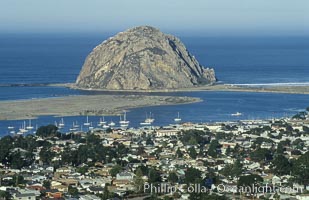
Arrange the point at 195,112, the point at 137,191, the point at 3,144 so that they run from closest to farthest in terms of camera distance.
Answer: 1. the point at 137,191
2. the point at 3,144
3. the point at 195,112

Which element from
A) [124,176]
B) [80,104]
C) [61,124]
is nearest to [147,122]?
[61,124]

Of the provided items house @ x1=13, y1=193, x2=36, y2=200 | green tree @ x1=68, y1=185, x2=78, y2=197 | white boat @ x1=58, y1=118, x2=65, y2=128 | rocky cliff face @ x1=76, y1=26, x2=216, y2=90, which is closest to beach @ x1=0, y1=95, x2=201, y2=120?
white boat @ x1=58, y1=118, x2=65, y2=128

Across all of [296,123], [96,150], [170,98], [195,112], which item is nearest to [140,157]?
[96,150]

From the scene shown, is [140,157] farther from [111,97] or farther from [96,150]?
[111,97]

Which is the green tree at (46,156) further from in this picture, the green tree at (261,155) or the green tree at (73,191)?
the green tree at (261,155)

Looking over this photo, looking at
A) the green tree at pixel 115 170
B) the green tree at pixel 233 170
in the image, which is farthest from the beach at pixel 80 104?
the green tree at pixel 233 170

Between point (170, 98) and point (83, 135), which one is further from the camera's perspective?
point (170, 98)

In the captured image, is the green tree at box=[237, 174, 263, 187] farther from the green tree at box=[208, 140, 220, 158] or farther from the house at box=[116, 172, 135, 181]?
the green tree at box=[208, 140, 220, 158]
